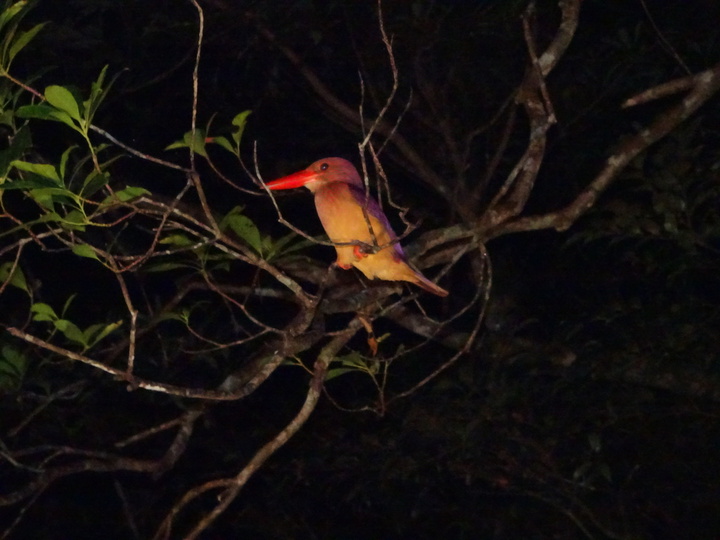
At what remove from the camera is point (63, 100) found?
5.95 ft

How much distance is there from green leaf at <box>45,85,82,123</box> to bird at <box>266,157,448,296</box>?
1146 mm

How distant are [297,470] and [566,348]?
129 cm

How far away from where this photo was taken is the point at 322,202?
121 inches

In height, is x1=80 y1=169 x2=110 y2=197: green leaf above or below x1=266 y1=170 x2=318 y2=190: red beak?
above

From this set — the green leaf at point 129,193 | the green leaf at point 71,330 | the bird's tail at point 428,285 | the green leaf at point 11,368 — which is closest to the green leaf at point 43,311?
the green leaf at point 71,330

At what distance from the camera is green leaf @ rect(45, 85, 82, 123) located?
5.89 ft

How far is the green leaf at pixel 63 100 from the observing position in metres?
1.80

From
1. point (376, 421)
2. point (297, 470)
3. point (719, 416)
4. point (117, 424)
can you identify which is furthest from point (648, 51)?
point (117, 424)

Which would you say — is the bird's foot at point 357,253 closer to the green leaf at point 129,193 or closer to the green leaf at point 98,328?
the green leaf at point 98,328

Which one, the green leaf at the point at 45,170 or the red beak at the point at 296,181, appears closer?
the green leaf at the point at 45,170

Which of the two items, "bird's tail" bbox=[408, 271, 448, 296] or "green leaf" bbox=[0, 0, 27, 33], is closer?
"green leaf" bbox=[0, 0, 27, 33]

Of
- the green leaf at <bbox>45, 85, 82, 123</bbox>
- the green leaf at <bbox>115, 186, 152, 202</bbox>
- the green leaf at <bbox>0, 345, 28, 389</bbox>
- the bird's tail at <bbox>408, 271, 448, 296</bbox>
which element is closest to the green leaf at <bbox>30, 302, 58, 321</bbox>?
the green leaf at <bbox>0, 345, 28, 389</bbox>

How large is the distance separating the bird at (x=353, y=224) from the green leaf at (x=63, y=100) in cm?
115

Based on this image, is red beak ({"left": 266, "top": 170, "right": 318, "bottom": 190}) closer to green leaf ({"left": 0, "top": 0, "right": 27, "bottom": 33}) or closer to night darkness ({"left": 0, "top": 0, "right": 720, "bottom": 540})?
night darkness ({"left": 0, "top": 0, "right": 720, "bottom": 540})
